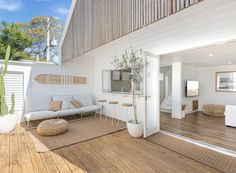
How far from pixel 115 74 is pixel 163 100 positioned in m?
3.35

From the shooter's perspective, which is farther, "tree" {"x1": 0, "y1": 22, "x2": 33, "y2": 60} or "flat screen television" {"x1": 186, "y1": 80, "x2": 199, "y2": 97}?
"tree" {"x1": 0, "y1": 22, "x2": 33, "y2": 60}

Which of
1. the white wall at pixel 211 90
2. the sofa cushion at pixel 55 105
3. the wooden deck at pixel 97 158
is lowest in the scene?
the wooden deck at pixel 97 158

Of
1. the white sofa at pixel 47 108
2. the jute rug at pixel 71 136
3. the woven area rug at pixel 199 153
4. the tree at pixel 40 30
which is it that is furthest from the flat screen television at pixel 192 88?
the tree at pixel 40 30

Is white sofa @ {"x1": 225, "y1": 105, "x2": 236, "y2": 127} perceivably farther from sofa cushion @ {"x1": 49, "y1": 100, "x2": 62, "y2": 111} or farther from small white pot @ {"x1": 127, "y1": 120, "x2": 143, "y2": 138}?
sofa cushion @ {"x1": 49, "y1": 100, "x2": 62, "y2": 111}

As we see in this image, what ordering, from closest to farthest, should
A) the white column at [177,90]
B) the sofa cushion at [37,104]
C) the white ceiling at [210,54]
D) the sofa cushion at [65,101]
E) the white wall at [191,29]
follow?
the white wall at [191,29], the white ceiling at [210,54], the sofa cushion at [37,104], the sofa cushion at [65,101], the white column at [177,90]

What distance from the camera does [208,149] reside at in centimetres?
298

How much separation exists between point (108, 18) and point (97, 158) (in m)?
2.98

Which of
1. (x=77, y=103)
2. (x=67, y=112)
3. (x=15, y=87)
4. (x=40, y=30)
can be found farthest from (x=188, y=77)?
(x=40, y=30)

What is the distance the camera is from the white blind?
193 inches

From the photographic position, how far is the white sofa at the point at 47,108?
4.47 m

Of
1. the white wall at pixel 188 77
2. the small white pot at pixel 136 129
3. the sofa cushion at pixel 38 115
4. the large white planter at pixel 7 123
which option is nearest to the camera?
the small white pot at pixel 136 129

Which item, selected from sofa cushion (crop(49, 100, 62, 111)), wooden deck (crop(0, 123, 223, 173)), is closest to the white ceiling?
wooden deck (crop(0, 123, 223, 173))

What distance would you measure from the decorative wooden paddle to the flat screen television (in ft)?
15.7

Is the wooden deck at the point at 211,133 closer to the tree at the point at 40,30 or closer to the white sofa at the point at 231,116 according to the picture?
the white sofa at the point at 231,116
